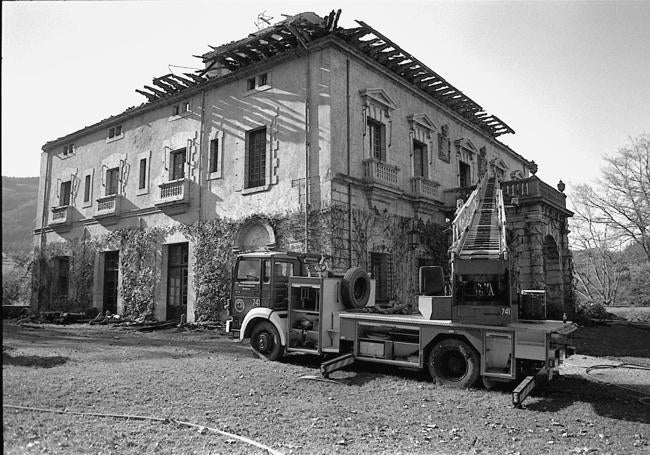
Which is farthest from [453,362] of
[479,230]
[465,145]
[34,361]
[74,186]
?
[74,186]

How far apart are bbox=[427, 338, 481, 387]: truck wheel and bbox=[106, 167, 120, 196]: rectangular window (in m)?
20.9

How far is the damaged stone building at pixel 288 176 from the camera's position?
56.6 ft

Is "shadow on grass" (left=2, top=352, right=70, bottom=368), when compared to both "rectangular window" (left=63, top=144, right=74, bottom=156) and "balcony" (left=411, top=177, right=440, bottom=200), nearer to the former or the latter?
"balcony" (left=411, top=177, right=440, bottom=200)

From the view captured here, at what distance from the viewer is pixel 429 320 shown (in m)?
9.46

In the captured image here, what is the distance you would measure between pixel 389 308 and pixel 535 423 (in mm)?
4681

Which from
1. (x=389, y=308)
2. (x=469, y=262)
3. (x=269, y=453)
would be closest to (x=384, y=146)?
(x=389, y=308)

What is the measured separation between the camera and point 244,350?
13.4 m

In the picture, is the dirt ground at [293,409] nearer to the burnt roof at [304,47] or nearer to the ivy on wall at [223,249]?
the ivy on wall at [223,249]

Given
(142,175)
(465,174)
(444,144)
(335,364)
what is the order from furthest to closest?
(465,174) → (142,175) → (444,144) → (335,364)

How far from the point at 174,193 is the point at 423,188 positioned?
1060 cm

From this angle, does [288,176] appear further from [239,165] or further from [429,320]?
[429,320]

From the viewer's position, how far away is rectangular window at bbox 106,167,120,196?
25.3 metres

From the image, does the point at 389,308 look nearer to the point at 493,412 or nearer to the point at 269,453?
the point at 493,412

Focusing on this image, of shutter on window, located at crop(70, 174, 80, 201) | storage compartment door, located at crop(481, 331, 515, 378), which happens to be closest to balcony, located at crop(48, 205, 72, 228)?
shutter on window, located at crop(70, 174, 80, 201)
